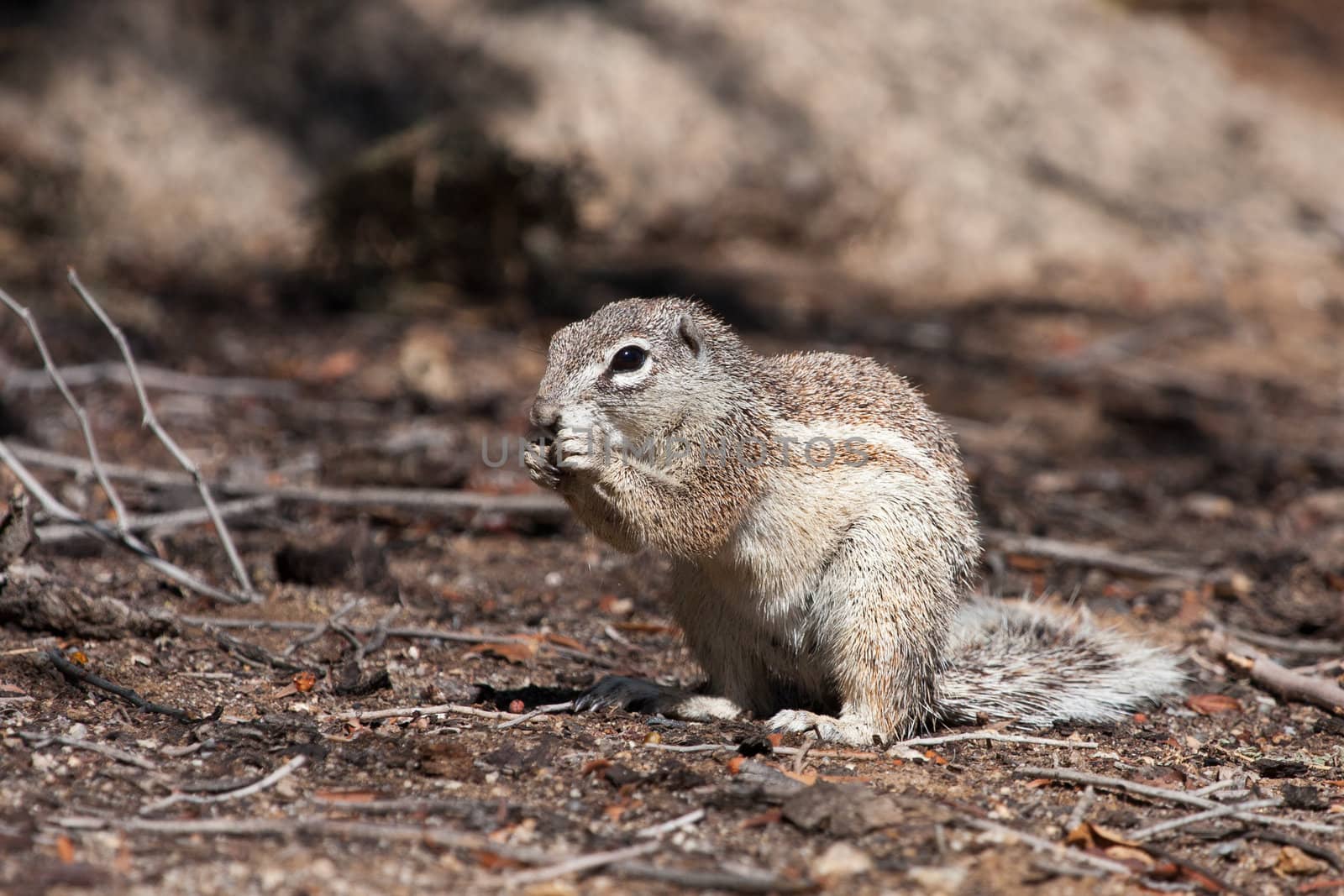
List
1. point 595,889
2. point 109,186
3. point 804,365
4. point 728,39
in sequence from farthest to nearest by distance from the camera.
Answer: point 728,39 < point 109,186 < point 804,365 < point 595,889

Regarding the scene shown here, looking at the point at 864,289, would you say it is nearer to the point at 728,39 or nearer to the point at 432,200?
the point at 728,39

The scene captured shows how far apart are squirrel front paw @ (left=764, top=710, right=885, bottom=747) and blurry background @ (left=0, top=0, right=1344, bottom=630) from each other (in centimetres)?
298

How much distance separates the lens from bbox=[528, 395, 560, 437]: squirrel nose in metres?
3.74

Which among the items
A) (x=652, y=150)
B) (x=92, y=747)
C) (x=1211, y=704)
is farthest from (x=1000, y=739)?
(x=652, y=150)

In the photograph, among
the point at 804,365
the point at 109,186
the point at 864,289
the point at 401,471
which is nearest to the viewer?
the point at 804,365

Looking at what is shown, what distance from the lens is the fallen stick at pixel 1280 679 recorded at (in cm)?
447

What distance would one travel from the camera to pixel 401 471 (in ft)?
20.5

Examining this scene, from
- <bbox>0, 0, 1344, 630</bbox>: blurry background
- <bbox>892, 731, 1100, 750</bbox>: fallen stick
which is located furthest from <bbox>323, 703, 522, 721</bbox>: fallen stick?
<bbox>0, 0, 1344, 630</bbox>: blurry background

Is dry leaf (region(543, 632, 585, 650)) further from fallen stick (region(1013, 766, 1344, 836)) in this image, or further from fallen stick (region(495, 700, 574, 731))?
fallen stick (region(1013, 766, 1344, 836))

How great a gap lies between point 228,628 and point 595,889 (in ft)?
7.24

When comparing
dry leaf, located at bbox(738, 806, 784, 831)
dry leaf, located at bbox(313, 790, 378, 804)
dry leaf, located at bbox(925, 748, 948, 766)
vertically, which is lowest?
dry leaf, located at bbox(313, 790, 378, 804)

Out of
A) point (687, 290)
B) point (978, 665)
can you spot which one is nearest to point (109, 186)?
point (687, 290)

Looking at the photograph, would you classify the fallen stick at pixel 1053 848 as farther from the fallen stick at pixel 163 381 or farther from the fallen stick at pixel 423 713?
the fallen stick at pixel 163 381

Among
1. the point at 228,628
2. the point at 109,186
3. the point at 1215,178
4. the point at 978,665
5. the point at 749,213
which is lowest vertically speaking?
the point at 228,628
